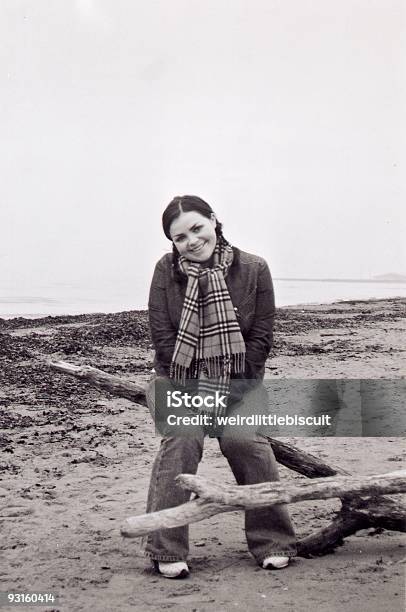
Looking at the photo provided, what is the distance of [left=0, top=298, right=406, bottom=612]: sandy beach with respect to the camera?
2.16 m

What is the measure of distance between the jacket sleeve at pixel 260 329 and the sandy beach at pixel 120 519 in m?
0.67

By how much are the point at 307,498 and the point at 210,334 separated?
61 cm

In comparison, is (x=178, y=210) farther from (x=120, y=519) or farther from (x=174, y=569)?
(x=120, y=519)

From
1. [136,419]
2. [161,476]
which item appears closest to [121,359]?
[136,419]

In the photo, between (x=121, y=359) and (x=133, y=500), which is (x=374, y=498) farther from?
(x=121, y=359)

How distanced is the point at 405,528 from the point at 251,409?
0.68m

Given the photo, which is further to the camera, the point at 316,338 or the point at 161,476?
the point at 316,338

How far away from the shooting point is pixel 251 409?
8.01 ft

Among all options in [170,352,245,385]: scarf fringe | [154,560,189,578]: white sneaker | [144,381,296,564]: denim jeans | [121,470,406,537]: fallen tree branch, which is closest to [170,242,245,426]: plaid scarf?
[170,352,245,385]: scarf fringe

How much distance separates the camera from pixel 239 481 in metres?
2.47

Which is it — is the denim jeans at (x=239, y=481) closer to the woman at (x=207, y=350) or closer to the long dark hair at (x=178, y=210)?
the woman at (x=207, y=350)

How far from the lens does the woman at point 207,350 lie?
7.79ft

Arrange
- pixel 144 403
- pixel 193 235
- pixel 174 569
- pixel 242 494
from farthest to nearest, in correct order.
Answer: pixel 144 403 → pixel 193 235 → pixel 174 569 → pixel 242 494

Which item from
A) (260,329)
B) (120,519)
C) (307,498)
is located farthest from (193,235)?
(120,519)
